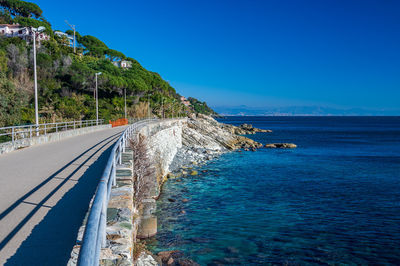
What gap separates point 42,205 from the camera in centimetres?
681

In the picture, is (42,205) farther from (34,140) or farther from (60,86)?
(60,86)

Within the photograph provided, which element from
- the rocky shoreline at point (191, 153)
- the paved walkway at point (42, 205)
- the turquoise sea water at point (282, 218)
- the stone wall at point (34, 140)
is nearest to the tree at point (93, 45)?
the rocky shoreline at point (191, 153)

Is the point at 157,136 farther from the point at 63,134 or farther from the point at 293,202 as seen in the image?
the point at 293,202

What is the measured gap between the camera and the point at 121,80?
64312 millimetres

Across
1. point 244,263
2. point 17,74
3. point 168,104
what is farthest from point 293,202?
point 168,104

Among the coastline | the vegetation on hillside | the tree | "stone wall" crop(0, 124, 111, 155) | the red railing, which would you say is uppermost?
the tree

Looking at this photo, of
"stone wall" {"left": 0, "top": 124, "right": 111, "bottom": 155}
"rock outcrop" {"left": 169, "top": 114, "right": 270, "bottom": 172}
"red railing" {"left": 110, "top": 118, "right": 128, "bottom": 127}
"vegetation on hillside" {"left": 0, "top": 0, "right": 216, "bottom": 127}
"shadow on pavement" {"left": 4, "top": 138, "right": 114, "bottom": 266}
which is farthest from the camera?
"red railing" {"left": 110, "top": 118, "right": 128, "bottom": 127}

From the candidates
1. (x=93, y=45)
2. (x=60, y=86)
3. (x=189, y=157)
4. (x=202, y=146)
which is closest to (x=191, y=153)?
(x=189, y=157)

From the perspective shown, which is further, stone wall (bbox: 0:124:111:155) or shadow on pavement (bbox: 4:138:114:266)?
stone wall (bbox: 0:124:111:155)

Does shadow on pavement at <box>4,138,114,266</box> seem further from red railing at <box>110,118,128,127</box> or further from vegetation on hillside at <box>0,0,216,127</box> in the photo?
red railing at <box>110,118,128,127</box>

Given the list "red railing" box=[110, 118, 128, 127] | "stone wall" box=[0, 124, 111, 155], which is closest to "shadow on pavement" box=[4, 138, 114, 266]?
"stone wall" box=[0, 124, 111, 155]

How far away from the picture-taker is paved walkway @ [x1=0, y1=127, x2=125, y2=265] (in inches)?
188

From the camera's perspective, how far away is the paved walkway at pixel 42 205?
478cm

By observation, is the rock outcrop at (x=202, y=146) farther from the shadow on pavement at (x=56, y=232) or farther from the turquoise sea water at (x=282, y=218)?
the shadow on pavement at (x=56, y=232)
